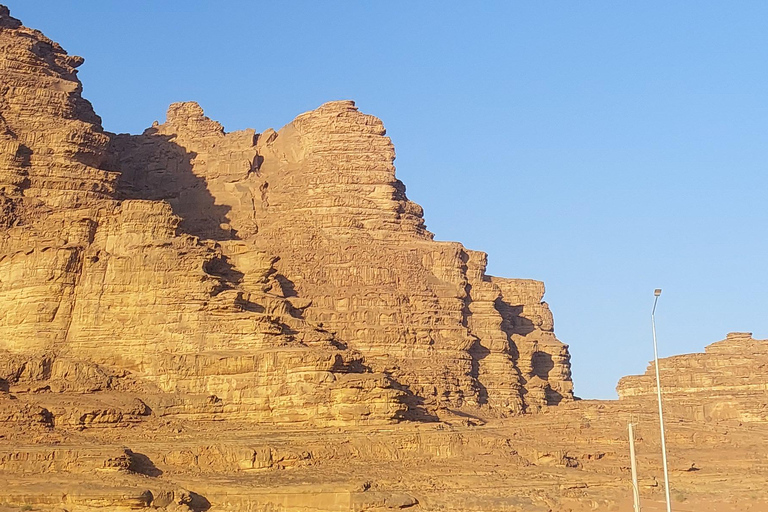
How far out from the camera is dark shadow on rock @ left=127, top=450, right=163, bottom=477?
234 feet

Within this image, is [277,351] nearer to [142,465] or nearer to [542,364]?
[142,465]

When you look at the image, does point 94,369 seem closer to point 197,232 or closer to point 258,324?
point 258,324

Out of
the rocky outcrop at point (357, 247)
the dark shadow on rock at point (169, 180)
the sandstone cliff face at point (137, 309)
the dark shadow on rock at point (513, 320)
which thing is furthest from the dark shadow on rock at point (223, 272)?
the dark shadow on rock at point (513, 320)

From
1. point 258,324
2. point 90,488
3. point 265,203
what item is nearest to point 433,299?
point 265,203

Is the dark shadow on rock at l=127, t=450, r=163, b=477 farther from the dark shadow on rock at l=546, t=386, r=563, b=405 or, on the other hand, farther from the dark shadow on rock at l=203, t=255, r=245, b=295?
the dark shadow on rock at l=546, t=386, r=563, b=405

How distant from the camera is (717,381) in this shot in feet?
365

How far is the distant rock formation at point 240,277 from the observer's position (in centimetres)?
8069

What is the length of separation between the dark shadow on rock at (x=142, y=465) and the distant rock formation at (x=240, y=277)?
5955 millimetres

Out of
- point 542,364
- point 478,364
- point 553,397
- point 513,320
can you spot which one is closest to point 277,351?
point 478,364

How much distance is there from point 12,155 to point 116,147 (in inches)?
641

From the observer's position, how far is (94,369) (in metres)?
81.4

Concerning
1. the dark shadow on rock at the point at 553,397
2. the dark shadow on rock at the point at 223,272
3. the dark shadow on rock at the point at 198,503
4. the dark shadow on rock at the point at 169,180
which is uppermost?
the dark shadow on rock at the point at 169,180

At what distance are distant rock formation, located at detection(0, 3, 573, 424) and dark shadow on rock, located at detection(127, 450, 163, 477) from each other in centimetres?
596

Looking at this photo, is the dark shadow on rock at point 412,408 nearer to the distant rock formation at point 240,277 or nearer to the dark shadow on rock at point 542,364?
the distant rock formation at point 240,277
